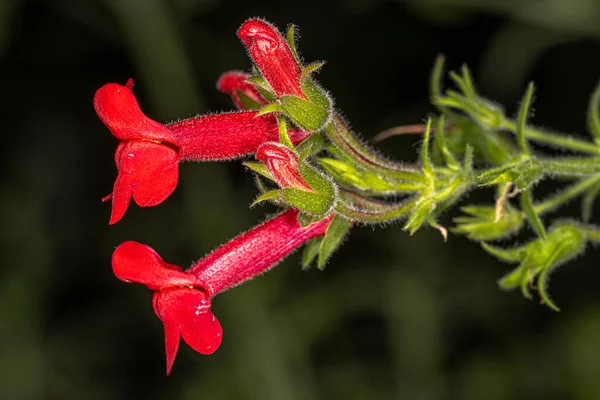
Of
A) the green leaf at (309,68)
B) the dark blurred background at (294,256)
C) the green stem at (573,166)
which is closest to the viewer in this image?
the green leaf at (309,68)

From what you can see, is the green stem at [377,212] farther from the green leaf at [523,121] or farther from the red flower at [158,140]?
the green leaf at [523,121]

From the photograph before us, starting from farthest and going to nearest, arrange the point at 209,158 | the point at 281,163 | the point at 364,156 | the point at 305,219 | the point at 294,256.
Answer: the point at 294,256 < the point at 364,156 < the point at 209,158 < the point at 305,219 < the point at 281,163

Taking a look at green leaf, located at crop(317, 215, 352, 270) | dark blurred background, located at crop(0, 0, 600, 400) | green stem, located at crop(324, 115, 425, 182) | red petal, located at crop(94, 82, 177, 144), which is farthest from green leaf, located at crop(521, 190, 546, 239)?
dark blurred background, located at crop(0, 0, 600, 400)

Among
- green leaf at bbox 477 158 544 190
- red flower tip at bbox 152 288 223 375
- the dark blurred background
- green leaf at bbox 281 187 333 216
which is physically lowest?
the dark blurred background

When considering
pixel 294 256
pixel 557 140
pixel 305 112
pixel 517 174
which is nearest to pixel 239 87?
pixel 305 112

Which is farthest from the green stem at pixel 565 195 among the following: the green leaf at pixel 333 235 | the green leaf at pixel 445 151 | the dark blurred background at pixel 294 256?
the dark blurred background at pixel 294 256

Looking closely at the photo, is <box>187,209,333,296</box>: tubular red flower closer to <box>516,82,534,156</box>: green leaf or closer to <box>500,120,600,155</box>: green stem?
<box>516,82,534,156</box>: green leaf

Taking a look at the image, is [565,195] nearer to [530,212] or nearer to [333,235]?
[530,212]

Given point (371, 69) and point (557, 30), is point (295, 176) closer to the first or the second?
point (557, 30)
